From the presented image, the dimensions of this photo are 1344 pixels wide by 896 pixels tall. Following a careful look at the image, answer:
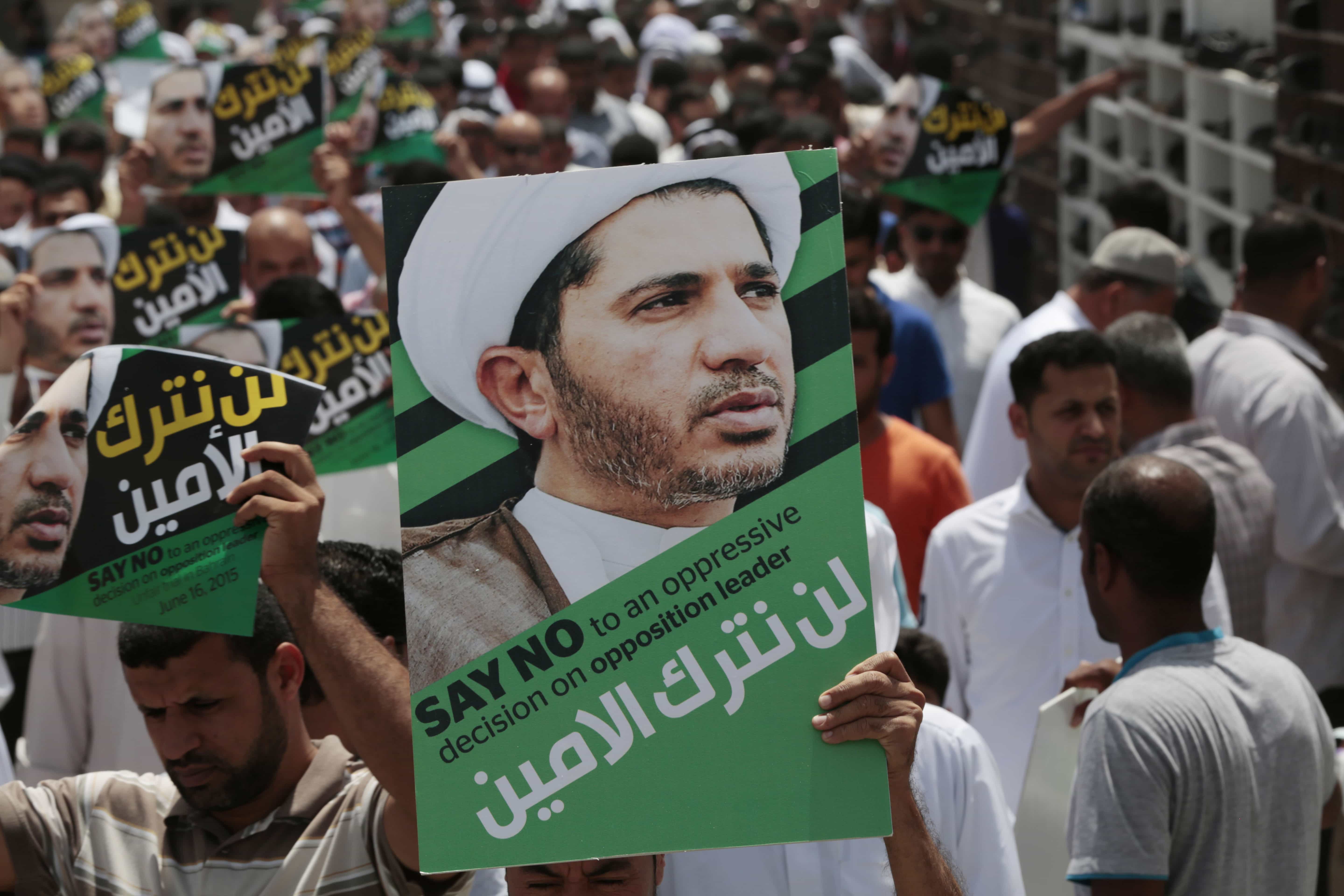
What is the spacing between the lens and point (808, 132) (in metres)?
7.28

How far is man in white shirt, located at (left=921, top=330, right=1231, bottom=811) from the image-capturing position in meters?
3.75

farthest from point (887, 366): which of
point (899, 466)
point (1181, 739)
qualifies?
point (1181, 739)

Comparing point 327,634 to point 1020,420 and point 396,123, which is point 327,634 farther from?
point 396,123

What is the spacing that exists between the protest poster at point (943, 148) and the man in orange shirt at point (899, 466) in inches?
67.5

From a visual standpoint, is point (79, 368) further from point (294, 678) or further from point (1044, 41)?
point (1044, 41)

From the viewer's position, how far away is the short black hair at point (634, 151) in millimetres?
7332

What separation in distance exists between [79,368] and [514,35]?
9.95 metres

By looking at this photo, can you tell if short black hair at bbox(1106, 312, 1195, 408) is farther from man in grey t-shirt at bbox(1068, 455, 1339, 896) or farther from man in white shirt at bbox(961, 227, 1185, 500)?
man in grey t-shirt at bbox(1068, 455, 1339, 896)

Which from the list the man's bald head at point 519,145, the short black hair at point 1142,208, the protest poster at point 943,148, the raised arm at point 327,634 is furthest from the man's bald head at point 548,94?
the raised arm at point 327,634

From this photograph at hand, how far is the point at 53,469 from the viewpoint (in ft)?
8.10

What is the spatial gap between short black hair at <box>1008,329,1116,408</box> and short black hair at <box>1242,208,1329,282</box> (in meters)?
1.40

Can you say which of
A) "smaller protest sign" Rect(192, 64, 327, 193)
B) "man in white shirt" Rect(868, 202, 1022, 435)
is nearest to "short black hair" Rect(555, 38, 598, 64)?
"smaller protest sign" Rect(192, 64, 327, 193)

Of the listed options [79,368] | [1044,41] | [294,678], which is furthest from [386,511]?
[1044,41]

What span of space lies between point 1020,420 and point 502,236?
94.3 inches
